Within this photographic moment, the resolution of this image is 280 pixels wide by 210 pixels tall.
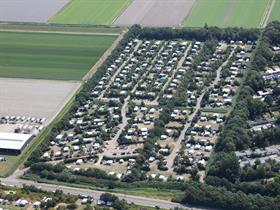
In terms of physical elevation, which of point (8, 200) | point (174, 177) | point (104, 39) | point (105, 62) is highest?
point (104, 39)

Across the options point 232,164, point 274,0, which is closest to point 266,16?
point 274,0

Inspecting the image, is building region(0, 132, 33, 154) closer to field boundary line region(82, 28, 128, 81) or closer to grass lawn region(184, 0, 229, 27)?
field boundary line region(82, 28, 128, 81)

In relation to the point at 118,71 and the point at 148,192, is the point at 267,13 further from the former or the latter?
the point at 148,192

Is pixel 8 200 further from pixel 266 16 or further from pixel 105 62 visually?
pixel 266 16

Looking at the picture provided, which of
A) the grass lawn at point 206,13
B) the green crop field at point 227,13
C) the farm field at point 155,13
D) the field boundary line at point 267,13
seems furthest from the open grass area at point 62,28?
the field boundary line at point 267,13

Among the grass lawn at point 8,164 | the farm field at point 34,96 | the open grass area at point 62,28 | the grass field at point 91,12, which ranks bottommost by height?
the grass lawn at point 8,164

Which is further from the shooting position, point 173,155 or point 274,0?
point 274,0

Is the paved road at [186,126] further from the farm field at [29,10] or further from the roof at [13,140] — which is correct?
the farm field at [29,10]
